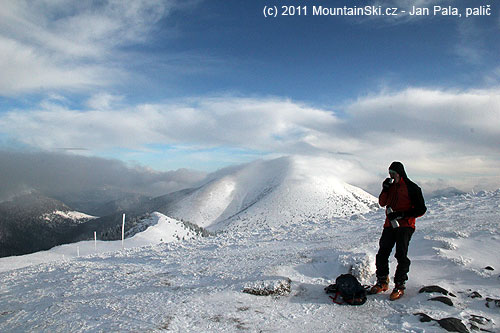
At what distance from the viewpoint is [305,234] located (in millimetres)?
15164

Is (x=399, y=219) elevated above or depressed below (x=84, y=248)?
above

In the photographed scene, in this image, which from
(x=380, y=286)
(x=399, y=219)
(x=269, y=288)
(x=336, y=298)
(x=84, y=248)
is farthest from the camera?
(x=84, y=248)

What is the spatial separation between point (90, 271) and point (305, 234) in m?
9.03

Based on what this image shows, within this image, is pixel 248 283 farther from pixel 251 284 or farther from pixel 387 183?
pixel 387 183

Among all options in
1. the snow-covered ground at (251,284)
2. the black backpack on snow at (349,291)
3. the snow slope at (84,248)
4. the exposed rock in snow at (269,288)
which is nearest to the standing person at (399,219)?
the snow-covered ground at (251,284)

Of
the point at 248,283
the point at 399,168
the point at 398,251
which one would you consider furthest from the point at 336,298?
the point at 399,168

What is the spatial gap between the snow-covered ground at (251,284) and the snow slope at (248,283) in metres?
0.03

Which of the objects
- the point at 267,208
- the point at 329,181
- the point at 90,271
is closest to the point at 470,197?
the point at 90,271

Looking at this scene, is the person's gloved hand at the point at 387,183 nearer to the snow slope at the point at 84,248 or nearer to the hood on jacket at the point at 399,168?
the hood on jacket at the point at 399,168

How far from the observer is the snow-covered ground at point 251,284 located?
5.89m

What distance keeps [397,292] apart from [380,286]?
1.24 ft

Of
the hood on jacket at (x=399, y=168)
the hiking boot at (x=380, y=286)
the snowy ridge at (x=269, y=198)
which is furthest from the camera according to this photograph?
the snowy ridge at (x=269, y=198)

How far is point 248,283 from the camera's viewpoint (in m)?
7.52

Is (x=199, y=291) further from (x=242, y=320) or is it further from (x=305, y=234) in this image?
(x=305, y=234)
